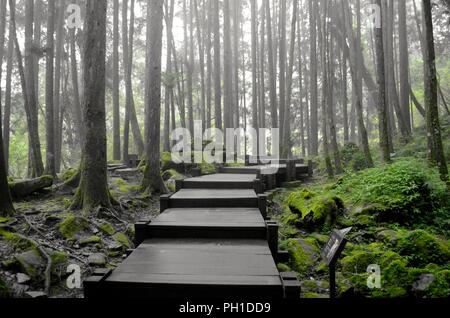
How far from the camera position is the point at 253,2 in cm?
2169

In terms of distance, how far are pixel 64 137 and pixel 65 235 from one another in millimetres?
24771

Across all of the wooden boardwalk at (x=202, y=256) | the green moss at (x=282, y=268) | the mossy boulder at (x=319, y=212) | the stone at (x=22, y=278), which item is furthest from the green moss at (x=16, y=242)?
the mossy boulder at (x=319, y=212)

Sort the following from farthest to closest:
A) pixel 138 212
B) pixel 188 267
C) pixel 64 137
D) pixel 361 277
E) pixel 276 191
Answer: pixel 64 137
pixel 276 191
pixel 138 212
pixel 361 277
pixel 188 267

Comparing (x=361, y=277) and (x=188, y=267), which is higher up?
(x=188, y=267)

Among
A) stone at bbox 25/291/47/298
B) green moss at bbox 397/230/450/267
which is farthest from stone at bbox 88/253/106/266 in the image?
green moss at bbox 397/230/450/267

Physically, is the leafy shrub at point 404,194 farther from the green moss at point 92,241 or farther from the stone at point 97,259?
the green moss at point 92,241

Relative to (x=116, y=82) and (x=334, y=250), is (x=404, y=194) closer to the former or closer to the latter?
(x=334, y=250)

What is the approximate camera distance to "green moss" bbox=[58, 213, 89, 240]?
5.31 metres

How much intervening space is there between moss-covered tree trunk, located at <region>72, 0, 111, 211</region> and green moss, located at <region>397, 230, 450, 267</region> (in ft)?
18.3

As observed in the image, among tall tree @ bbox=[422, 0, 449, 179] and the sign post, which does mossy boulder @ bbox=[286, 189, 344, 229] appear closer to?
tall tree @ bbox=[422, 0, 449, 179]

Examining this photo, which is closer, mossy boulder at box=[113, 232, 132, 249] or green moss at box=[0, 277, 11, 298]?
green moss at box=[0, 277, 11, 298]

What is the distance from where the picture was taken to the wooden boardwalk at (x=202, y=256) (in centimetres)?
333
